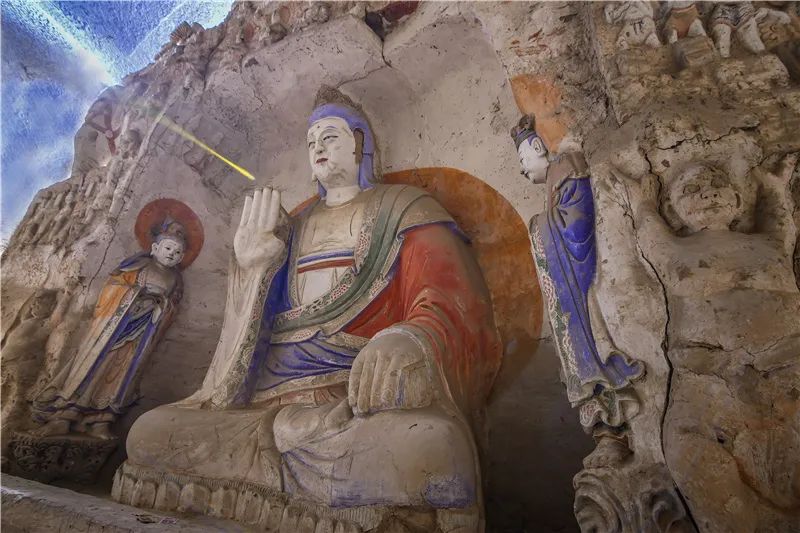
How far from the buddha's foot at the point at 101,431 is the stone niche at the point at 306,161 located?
126 mm

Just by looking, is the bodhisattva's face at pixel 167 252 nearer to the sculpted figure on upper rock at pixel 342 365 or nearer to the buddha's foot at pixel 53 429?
the sculpted figure on upper rock at pixel 342 365

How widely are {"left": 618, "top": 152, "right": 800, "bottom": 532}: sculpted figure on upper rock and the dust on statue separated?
277cm

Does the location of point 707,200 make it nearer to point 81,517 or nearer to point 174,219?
point 81,517

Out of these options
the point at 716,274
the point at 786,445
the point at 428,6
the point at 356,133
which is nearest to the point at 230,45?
the point at 356,133

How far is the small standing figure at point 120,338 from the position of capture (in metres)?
2.83

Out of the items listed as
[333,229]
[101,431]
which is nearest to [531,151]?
[333,229]

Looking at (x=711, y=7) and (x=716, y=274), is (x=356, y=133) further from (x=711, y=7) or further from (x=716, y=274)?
A: (x=716, y=274)

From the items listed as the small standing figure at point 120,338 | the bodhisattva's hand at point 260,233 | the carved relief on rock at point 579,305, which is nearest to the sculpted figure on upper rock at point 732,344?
the carved relief on rock at point 579,305

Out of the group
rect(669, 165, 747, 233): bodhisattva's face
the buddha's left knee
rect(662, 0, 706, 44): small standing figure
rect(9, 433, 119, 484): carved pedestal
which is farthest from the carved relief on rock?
rect(9, 433, 119, 484): carved pedestal

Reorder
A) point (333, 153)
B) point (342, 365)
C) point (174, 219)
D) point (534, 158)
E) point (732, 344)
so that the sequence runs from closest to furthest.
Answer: point (732, 344), point (534, 158), point (342, 365), point (333, 153), point (174, 219)

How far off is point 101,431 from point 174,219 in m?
1.39

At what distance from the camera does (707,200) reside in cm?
150

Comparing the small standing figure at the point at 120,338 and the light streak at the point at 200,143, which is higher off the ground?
the light streak at the point at 200,143

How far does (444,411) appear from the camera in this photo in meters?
1.83
